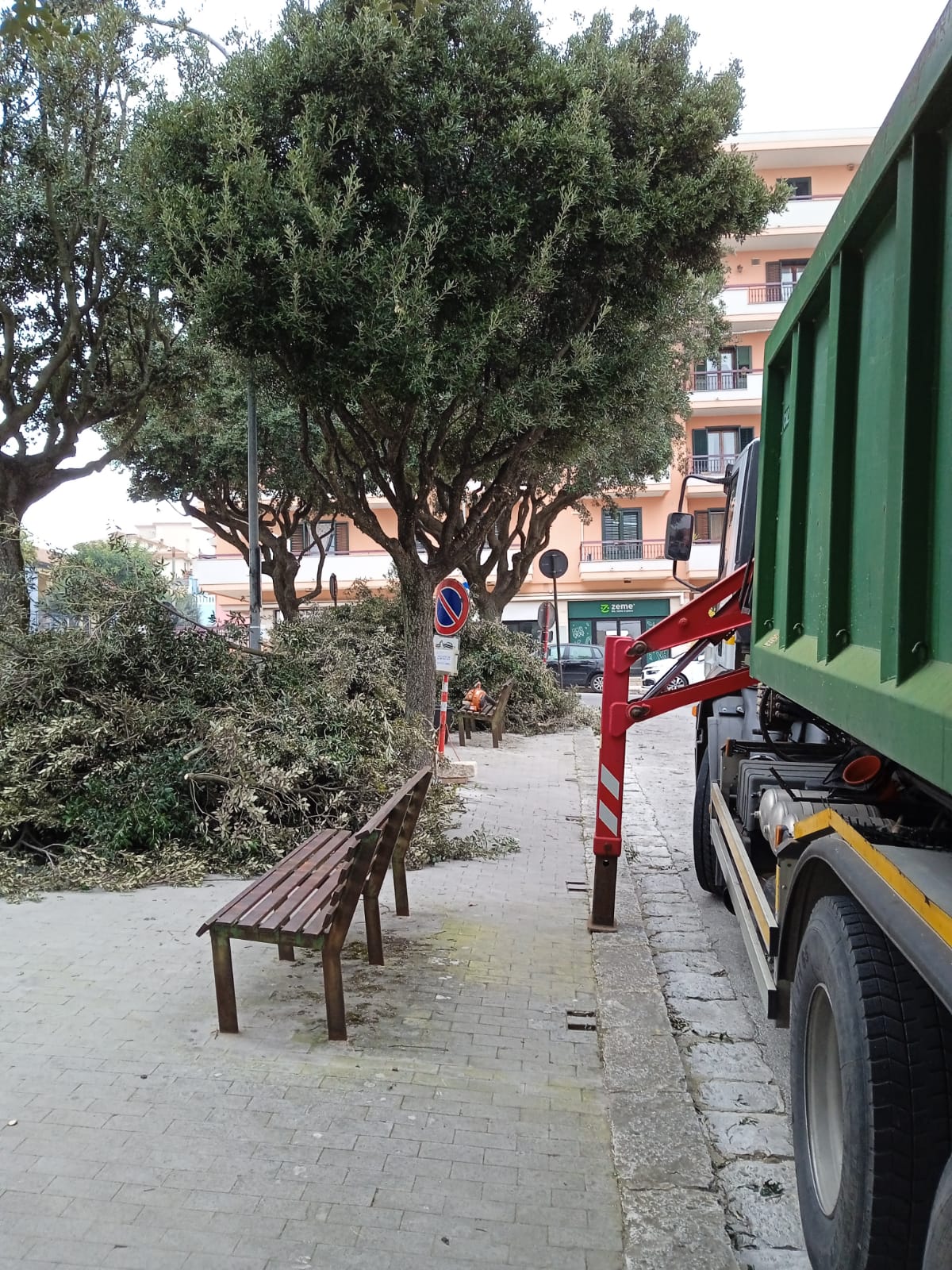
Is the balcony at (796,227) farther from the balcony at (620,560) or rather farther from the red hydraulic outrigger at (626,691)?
the red hydraulic outrigger at (626,691)

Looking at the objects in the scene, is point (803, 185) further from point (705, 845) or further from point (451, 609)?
point (705, 845)

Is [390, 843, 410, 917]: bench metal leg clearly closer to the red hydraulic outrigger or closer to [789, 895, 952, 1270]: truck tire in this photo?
the red hydraulic outrigger

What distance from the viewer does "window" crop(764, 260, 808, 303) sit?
35334 mm

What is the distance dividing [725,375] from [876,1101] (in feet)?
123

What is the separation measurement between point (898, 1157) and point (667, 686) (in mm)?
4250

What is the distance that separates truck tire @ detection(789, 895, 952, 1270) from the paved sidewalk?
2.30ft

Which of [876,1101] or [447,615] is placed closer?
[876,1101]

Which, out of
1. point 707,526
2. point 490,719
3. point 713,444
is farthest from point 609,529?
point 490,719

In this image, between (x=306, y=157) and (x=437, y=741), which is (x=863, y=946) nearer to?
(x=306, y=157)

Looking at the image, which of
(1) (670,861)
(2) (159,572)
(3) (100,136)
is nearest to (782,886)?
(1) (670,861)

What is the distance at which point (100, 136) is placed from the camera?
501 inches

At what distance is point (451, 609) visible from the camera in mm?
11469

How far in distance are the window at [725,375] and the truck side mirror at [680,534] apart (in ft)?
102

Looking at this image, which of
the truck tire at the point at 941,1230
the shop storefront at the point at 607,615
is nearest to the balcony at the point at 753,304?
the shop storefront at the point at 607,615
